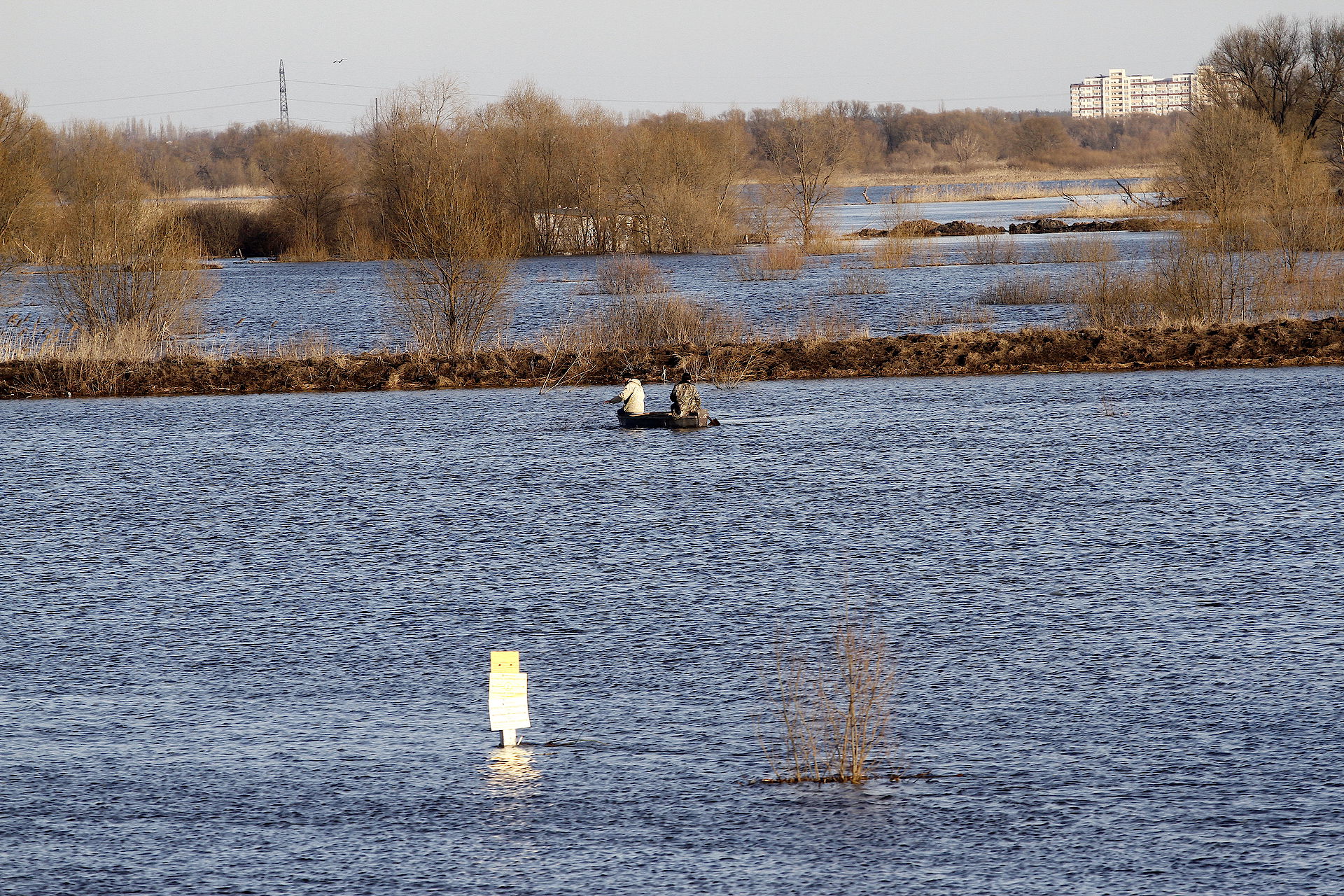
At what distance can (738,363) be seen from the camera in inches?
1107

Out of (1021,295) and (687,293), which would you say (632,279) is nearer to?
(687,293)

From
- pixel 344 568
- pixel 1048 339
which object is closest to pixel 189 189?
pixel 1048 339

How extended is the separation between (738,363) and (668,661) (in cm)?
1873

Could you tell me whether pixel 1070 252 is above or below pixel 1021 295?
above

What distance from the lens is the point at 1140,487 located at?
15430 millimetres

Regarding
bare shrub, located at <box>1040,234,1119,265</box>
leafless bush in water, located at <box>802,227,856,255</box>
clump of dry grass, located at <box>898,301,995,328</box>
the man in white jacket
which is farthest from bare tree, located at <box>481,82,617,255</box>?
the man in white jacket

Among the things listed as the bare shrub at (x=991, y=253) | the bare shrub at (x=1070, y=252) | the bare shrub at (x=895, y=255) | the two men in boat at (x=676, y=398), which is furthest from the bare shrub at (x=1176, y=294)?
the bare shrub at (x=991, y=253)

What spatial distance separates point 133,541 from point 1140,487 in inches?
413

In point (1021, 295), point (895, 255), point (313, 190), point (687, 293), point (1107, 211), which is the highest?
point (313, 190)

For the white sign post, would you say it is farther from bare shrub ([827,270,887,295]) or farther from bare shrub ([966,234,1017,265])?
bare shrub ([966,234,1017,265])

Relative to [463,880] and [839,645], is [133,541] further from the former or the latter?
[463,880]

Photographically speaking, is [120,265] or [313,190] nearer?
[120,265]

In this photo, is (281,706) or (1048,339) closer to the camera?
(281,706)

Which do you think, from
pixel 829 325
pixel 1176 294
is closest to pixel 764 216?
pixel 829 325
